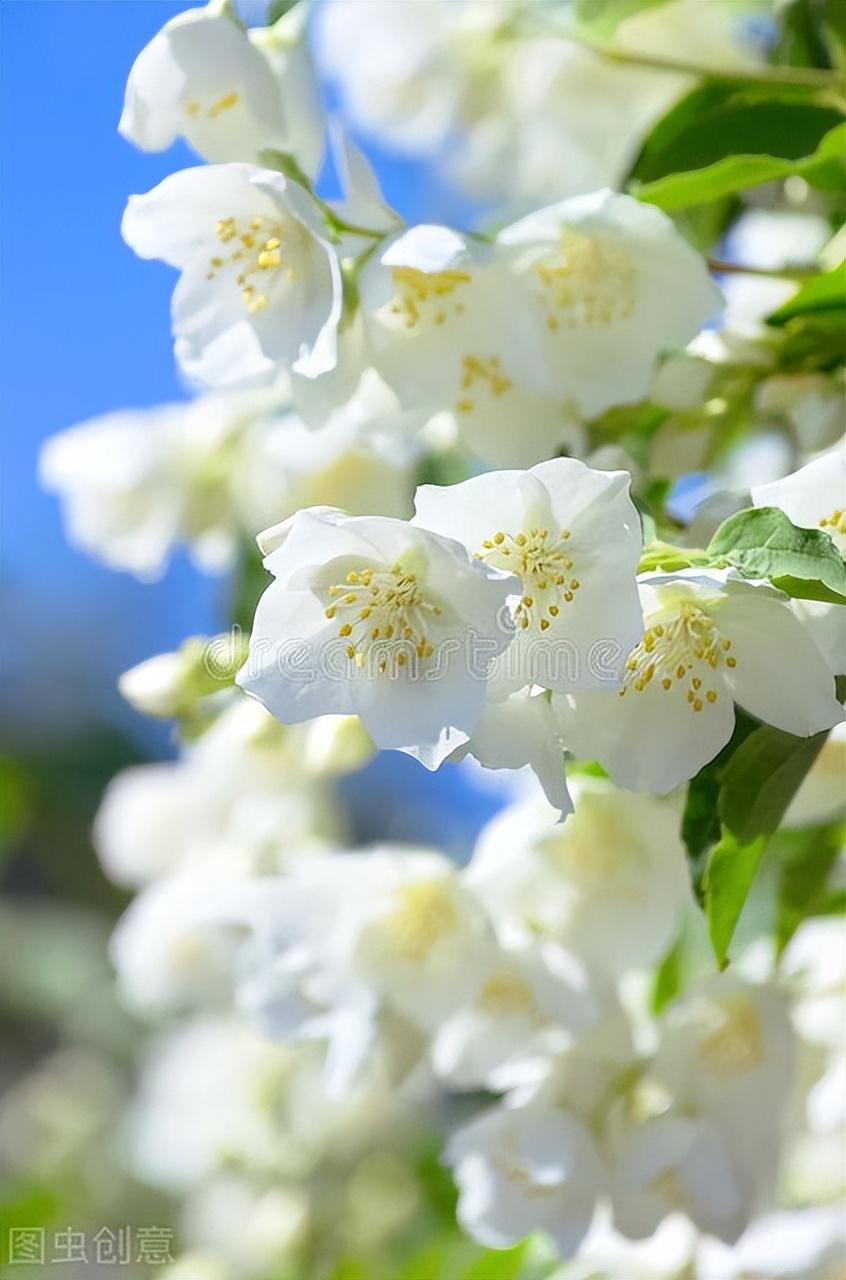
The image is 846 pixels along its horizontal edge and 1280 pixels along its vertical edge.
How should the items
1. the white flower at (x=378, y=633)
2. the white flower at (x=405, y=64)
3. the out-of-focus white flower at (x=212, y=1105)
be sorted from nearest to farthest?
the white flower at (x=378, y=633), the white flower at (x=405, y=64), the out-of-focus white flower at (x=212, y=1105)

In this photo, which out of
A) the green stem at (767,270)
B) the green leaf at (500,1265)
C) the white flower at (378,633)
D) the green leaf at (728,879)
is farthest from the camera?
the green leaf at (500,1265)

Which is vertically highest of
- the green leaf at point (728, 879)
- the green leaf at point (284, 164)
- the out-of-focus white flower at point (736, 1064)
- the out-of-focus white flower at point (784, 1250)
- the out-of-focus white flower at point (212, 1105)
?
the green leaf at point (284, 164)

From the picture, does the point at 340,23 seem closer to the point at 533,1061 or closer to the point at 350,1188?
the point at 533,1061

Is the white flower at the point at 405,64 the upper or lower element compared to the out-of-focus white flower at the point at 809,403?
upper

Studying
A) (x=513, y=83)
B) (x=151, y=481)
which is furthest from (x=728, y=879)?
(x=513, y=83)

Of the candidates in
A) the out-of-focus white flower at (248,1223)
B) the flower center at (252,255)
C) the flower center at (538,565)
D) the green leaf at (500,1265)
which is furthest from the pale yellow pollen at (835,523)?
the out-of-focus white flower at (248,1223)

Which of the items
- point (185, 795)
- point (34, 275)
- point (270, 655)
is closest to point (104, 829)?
point (185, 795)

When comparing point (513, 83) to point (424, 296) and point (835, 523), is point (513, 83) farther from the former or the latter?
point (835, 523)

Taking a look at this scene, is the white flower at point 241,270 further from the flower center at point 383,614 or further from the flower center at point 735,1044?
the flower center at point 735,1044
